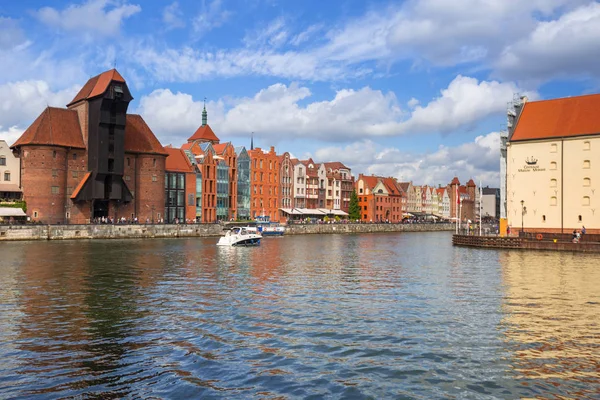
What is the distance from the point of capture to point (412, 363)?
56.1 feet

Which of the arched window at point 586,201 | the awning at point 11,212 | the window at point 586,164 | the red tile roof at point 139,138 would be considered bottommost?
the awning at point 11,212

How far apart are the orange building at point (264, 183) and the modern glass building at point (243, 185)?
1.20 m

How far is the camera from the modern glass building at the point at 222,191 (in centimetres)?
12212

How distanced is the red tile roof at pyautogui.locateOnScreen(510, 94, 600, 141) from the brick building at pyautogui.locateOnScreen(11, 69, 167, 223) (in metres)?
62.3

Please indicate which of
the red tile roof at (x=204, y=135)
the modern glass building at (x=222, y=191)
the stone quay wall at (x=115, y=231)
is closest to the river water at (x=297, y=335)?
the stone quay wall at (x=115, y=231)

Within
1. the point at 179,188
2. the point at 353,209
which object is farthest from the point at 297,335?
the point at 353,209

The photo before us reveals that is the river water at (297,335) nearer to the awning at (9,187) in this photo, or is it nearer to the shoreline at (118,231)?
the shoreline at (118,231)

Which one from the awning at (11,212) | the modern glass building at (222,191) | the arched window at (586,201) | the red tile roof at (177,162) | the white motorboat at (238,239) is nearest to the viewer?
the arched window at (586,201)

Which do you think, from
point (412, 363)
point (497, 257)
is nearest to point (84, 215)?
point (497, 257)

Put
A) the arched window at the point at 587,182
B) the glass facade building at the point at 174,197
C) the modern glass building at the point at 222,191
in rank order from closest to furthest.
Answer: the arched window at the point at 587,182
the glass facade building at the point at 174,197
the modern glass building at the point at 222,191

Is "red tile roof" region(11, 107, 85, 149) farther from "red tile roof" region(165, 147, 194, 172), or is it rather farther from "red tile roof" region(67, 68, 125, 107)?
"red tile roof" region(165, 147, 194, 172)

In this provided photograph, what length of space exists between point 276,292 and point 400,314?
877 centimetres

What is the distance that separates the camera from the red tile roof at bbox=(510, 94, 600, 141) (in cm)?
7188

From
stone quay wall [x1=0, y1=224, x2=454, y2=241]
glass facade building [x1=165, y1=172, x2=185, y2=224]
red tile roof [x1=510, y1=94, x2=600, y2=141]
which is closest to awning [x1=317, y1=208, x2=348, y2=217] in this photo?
stone quay wall [x1=0, y1=224, x2=454, y2=241]
